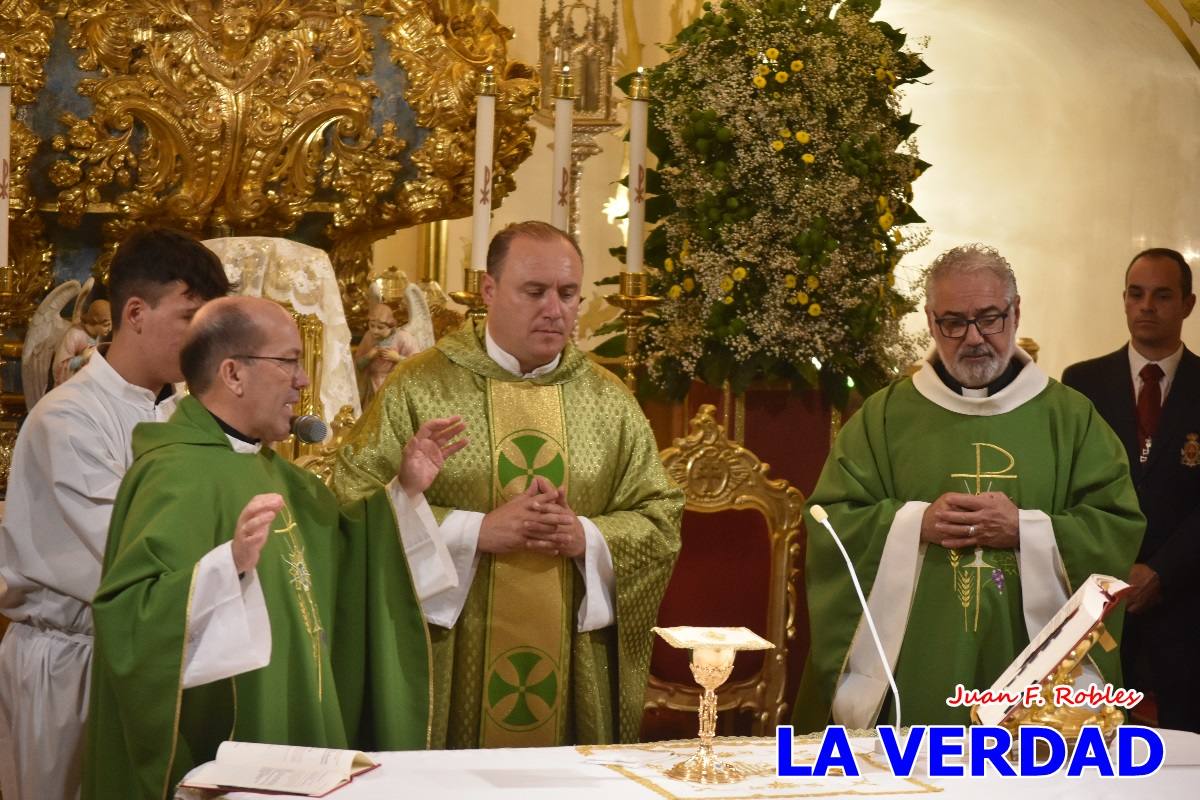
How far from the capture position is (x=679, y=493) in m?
4.77

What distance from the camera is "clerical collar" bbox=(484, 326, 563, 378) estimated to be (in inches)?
187

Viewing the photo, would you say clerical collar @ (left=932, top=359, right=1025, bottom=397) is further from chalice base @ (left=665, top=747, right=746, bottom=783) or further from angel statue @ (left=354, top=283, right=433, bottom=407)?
angel statue @ (left=354, top=283, right=433, bottom=407)

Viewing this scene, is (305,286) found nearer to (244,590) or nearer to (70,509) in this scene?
(70,509)

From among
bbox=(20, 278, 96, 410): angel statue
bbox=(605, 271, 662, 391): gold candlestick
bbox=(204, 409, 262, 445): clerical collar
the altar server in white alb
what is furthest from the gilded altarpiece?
bbox=(204, 409, 262, 445): clerical collar

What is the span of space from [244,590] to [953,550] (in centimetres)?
211

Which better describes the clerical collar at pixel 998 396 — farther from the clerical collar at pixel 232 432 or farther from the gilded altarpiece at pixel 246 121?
the gilded altarpiece at pixel 246 121

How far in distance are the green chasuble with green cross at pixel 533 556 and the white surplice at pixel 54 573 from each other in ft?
2.36

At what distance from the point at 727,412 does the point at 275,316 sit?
10.4ft

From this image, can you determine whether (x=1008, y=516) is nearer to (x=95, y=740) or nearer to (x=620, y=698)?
(x=620, y=698)

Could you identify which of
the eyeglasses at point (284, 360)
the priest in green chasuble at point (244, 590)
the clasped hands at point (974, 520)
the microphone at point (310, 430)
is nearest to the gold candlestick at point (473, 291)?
the priest in green chasuble at point (244, 590)

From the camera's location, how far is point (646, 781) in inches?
132

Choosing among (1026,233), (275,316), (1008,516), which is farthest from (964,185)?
(275,316)

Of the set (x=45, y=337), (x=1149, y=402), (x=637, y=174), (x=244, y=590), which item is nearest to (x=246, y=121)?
(x=45, y=337)

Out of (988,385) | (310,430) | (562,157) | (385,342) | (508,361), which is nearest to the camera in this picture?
(310,430)
